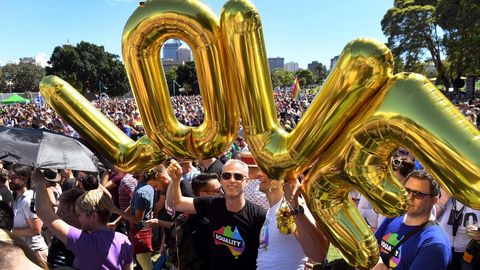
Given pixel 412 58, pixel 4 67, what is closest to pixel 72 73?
pixel 4 67

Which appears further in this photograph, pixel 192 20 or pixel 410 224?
pixel 410 224

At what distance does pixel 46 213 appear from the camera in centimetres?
252

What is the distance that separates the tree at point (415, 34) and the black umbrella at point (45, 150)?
37.3 meters

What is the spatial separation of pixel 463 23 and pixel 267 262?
1235 inches

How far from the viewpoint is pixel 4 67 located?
7494 centimetres

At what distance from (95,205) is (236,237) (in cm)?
95

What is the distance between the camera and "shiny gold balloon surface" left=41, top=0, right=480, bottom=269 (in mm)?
1391

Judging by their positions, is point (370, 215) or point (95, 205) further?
point (370, 215)

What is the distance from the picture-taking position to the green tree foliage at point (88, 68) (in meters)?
59.1

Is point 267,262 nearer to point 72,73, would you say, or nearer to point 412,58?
point 412,58

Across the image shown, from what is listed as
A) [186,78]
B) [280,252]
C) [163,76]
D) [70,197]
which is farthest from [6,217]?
[186,78]

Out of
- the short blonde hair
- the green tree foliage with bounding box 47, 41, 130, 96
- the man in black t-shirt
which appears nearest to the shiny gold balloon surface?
the short blonde hair

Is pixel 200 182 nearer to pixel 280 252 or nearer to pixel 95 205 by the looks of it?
pixel 95 205

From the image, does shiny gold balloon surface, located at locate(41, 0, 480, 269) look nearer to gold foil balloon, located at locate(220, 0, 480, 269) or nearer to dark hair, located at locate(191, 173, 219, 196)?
gold foil balloon, located at locate(220, 0, 480, 269)
